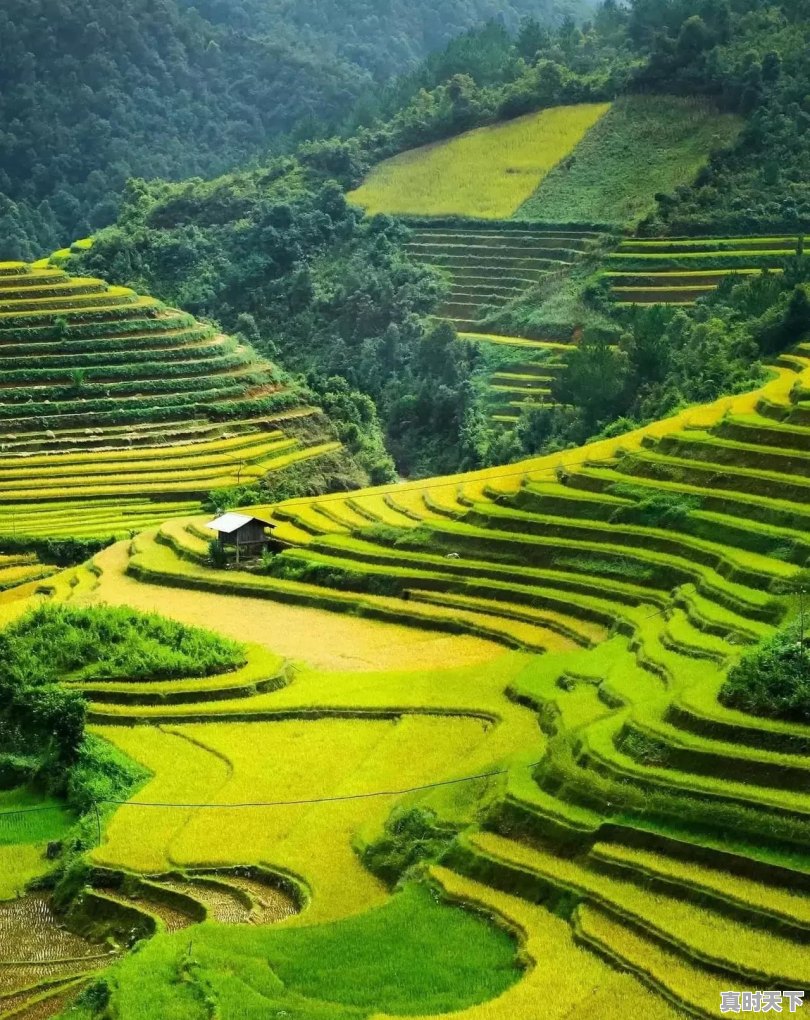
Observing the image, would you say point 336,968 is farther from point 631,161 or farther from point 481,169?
point 481,169

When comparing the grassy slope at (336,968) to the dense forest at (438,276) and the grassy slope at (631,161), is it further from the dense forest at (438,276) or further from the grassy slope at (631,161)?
the grassy slope at (631,161)

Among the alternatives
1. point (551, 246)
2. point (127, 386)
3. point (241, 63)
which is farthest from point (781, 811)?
point (241, 63)

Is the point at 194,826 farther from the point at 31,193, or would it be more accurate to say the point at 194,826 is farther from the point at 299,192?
the point at 31,193

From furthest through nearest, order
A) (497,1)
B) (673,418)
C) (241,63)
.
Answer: (497,1) → (241,63) → (673,418)

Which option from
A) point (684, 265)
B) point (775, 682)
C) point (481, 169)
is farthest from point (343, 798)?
point (481, 169)

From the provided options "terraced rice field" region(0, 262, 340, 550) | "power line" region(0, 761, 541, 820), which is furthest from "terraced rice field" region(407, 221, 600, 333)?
"power line" region(0, 761, 541, 820)

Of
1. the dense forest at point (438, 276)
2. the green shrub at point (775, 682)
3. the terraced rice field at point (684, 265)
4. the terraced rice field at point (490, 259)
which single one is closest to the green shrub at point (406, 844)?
the green shrub at point (775, 682)
